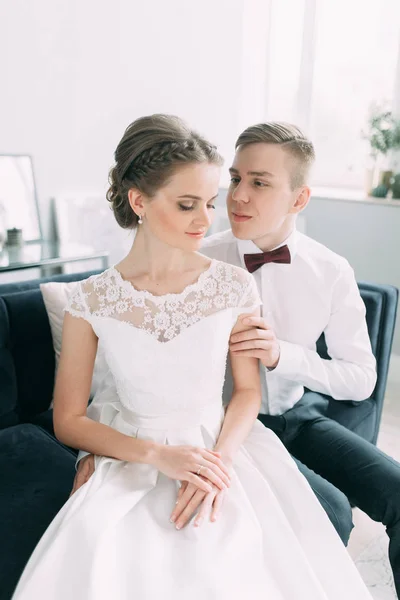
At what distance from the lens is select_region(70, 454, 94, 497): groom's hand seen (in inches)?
49.8

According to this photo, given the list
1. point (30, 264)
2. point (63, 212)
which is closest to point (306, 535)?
point (30, 264)

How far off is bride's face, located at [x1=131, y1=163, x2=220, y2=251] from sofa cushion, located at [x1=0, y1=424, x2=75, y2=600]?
0.73 meters

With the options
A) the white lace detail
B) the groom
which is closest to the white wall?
the groom

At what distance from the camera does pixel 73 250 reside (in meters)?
3.28

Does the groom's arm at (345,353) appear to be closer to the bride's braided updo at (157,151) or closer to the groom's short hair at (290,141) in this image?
the groom's short hair at (290,141)

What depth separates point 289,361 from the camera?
1560mm

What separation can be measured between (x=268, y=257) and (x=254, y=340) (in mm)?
359

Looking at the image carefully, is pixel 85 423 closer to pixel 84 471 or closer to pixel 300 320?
pixel 84 471

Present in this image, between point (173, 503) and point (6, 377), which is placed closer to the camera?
point (173, 503)

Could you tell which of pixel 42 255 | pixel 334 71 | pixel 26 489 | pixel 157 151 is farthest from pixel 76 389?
pixel 334 71

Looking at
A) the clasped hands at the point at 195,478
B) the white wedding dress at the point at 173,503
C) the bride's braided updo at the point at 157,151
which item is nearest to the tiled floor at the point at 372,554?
the white wedding dress at the point at 173,503

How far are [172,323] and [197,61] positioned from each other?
3.44m

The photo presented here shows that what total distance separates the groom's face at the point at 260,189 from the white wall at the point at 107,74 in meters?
2.14

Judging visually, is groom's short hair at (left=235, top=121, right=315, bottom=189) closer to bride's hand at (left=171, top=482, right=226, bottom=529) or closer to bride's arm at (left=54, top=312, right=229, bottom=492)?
bride's arm at (left=54, top=312, right=229, bottom=492)
